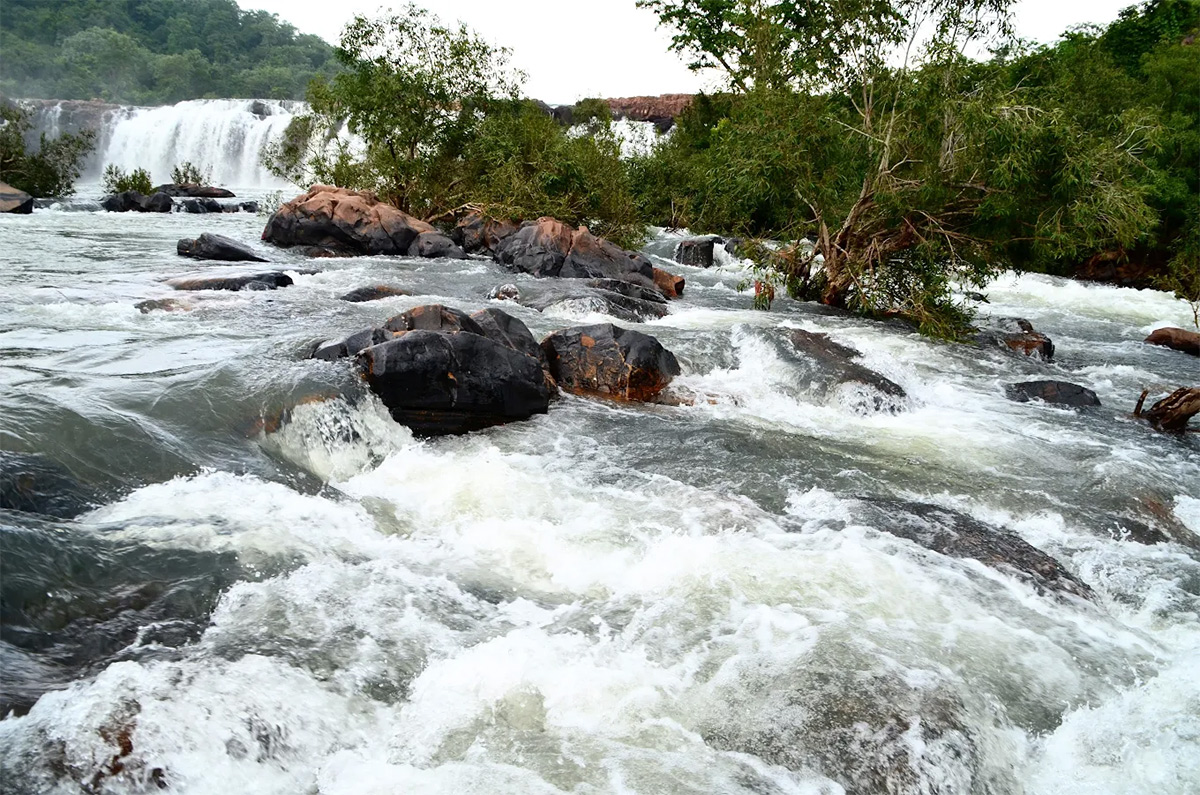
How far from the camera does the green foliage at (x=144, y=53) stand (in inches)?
2406

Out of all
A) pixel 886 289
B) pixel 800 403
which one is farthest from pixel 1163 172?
pixel 800 403

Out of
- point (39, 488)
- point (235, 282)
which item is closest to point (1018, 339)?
point (235, 282)

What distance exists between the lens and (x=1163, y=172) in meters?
18.5

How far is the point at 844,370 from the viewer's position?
907 centimetres

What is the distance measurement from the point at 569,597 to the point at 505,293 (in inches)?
359

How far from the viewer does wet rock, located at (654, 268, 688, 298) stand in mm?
15492

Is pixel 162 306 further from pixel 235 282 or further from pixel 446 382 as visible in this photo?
pixel 446 382

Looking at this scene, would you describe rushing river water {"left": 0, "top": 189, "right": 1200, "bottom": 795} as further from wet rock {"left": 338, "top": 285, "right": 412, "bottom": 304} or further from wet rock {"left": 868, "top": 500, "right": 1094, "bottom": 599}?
wet rock {"left": 338, "top": 285, "right": 412, "bottom": 304}

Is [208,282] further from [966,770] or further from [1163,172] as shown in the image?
[1163,172]

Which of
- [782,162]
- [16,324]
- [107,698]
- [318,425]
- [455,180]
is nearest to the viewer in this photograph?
[107,698]

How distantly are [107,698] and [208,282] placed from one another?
9.59 metres

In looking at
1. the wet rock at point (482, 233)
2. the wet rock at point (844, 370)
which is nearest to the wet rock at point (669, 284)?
the wet rock at point (482, 233)

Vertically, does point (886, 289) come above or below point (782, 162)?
below

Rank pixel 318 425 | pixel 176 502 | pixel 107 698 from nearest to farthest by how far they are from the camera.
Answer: pixel 107 698 → pixel 176 502 → pixel 318 425
